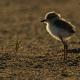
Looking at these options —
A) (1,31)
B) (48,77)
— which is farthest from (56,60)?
(1,31)

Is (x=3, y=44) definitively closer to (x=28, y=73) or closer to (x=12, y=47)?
(x=12, y=47)

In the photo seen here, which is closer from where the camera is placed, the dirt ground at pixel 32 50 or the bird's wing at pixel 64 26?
the dirt ground at pixel 32 50

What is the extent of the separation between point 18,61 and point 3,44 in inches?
92.2

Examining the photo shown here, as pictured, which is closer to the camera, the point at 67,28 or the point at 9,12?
the point at 67,28

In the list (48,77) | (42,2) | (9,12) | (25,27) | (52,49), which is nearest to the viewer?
(48,77)

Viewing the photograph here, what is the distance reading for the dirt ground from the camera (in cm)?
817

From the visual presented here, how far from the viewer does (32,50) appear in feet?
34.3

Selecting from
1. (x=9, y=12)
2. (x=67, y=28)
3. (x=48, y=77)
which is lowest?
(x=48, y=77)

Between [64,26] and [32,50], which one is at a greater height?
[64,26]

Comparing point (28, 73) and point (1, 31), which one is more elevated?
point (1, 31)

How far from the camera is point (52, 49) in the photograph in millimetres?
10625

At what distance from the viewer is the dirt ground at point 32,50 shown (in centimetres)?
817

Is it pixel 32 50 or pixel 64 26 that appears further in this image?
pixel 32 50

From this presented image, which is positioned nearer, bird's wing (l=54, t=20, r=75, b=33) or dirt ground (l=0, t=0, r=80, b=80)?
dirt ground (l=0, t=0, r=80, b=80)
